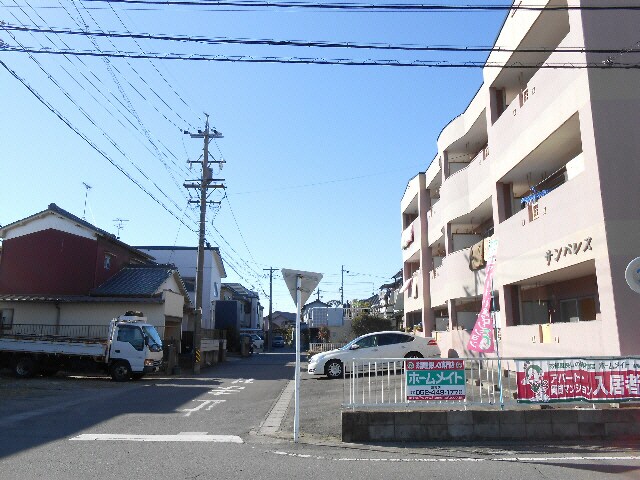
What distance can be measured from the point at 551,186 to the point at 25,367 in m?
20.0

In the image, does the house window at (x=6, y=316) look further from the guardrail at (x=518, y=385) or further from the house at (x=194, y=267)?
the guardrail at (x=518, y=385)

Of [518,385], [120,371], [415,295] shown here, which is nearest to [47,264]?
[120,371]

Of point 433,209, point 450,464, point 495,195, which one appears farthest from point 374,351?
point 450,464

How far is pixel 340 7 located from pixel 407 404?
20.9 ft

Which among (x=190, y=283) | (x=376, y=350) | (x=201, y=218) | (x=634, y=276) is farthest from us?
(x=190, y=283)

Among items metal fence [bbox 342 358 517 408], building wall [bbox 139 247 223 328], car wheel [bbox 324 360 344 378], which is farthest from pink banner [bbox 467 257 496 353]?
building wall [bbox 139 247 223 328]

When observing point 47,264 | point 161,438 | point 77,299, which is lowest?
point 161,438

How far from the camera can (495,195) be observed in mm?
17375

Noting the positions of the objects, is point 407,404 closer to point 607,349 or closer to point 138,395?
point 607,349

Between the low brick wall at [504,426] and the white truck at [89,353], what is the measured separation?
44.1ft

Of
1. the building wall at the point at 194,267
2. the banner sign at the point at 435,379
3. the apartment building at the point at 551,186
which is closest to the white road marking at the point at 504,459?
the banner sign at the point at 435,379

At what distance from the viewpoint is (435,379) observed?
8836 mm

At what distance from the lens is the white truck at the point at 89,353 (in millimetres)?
19578

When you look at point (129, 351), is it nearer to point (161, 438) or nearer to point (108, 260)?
point (108, 260)
